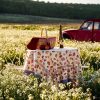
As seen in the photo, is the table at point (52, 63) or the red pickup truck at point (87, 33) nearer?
the table at point (52, 63)

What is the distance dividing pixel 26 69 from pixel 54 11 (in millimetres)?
89912

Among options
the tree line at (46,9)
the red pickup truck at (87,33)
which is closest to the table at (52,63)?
the red pickup truck at (87,33)

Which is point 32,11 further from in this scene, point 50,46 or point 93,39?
point 50,46

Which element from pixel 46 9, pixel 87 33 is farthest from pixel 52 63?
pixel 46 9

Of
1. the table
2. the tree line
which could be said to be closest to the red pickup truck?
the table

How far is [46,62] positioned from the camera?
1350 cm

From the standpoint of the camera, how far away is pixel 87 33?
95.3 ft

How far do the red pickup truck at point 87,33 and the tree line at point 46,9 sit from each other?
66.2 metres

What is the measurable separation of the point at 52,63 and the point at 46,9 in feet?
292

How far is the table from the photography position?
13.4 m

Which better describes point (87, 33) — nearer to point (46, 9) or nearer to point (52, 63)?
point (52, 63)

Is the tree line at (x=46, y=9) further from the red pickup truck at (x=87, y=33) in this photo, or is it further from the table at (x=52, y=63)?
the table at (x=52, y=63)

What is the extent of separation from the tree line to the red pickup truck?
6618 cm

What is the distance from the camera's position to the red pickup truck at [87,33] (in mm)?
28891
